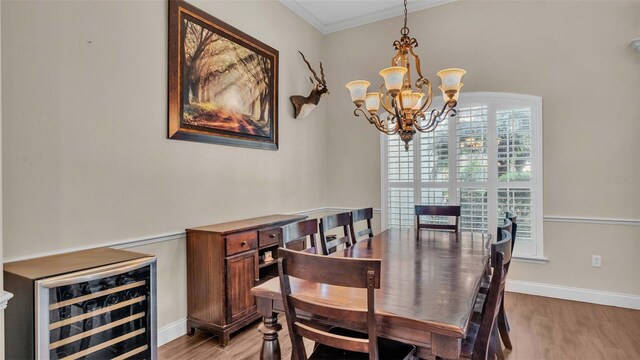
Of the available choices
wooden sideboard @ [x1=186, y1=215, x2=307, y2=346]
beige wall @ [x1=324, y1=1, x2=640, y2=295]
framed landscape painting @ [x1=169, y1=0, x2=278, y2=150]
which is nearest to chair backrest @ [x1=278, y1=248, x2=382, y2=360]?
wooden sideboard @ [x1=186, y1=215, x2=307, y2=346]

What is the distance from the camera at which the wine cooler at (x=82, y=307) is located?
1.54 metres

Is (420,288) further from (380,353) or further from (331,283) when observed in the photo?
(331,283)

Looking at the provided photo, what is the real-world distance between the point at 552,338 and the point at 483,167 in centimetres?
185

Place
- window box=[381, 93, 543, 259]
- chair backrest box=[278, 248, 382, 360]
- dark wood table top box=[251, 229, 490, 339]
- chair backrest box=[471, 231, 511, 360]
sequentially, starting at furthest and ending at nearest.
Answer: window box=[381, 93, 543, 259], chair backrest box=[471, 231, 511, 360], dark wood table top box=[251, 229, 490, 339], chair backrest box=[278, 248, 382, 360]

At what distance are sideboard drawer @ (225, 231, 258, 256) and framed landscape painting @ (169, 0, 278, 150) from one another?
2.99 ft

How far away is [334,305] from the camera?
1.40 m

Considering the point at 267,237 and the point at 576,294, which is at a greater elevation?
the point at 267,237

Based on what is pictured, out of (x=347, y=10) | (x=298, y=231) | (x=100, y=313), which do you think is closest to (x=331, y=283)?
(x=298, y=231)

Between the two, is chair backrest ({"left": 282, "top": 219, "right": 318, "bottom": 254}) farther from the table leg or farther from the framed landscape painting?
the framed landscape painting

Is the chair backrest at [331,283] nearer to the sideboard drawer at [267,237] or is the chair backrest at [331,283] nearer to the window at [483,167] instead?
the sideboard drawer at [267,237]

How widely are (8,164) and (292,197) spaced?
2736 millimetres

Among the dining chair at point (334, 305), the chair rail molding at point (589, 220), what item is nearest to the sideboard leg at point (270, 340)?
the dining chair at point (334, 305)

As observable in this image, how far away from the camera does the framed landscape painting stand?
2.72 m

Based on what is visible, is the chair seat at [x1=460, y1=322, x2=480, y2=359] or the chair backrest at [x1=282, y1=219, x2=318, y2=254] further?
the chair backrest at [x1=282, y1=219, x2=318, y2=254]
